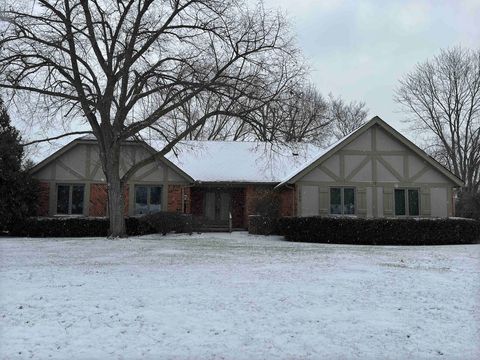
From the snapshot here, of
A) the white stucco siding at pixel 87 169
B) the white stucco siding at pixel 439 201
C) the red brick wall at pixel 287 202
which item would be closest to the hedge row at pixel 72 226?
the white stucco siding at pixel 87 169

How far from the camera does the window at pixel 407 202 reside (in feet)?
77.4

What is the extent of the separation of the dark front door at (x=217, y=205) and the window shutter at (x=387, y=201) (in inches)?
368

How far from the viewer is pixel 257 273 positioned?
1006 cm

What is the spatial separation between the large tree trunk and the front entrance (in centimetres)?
882

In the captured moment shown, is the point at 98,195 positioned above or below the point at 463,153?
below

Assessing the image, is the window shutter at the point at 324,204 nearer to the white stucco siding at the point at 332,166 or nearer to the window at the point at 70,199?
the white stucco siding at the point at 332,166

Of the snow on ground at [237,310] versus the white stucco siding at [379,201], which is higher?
the white stucco siding at [379,201]

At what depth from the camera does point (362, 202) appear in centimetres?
2342

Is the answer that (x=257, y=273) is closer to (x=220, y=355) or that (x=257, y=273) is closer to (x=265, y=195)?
(x=220, y=355)

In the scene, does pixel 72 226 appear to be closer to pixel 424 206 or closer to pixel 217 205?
pixel 217 205

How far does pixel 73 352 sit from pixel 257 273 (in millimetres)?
5116

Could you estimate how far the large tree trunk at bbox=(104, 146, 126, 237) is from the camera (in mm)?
19781

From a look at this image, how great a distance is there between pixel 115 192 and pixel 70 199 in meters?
6.92

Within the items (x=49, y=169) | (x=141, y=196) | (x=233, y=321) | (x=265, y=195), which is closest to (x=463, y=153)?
(x=265, y=195)
